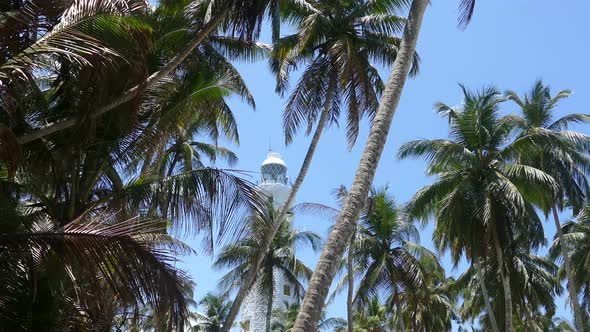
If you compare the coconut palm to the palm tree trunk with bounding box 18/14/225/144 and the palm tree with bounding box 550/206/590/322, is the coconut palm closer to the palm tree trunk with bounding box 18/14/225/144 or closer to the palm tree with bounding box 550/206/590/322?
the palm tree with bounding box 550/206/590/322

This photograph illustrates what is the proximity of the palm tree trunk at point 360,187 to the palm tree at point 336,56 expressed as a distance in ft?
26.3

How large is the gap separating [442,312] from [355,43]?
75.4 feet

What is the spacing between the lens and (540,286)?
29859 millimetres

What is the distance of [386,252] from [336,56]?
1010 centimetres

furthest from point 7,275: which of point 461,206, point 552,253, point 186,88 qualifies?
point 552,253

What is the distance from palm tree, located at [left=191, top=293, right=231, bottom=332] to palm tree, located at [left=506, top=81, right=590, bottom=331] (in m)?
23.5

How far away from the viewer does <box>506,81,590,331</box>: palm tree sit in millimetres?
27562

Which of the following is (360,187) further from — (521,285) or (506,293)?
(521,285)

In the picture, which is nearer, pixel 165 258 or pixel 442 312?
pixel 165 258

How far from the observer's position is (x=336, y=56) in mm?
20031

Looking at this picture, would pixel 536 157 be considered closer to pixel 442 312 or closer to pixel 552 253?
pixel 552 253

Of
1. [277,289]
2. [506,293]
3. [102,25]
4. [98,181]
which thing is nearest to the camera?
[102,25]

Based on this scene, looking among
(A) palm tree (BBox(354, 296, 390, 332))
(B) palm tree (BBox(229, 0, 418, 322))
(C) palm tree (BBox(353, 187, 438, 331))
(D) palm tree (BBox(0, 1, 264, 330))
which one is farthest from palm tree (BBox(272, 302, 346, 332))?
(D) palm tree (BBox(0, 1, 264, 330))

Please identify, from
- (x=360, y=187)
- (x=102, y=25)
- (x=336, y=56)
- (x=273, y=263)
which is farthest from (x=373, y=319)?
(x=102, y=25)
